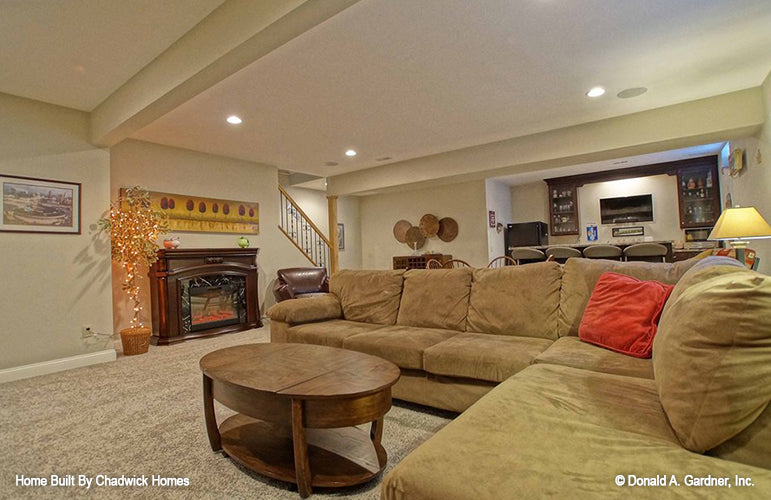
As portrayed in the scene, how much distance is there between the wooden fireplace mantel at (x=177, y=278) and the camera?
4.56m

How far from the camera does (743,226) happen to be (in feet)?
9.07

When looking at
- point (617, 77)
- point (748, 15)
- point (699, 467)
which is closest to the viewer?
point (699, 467)

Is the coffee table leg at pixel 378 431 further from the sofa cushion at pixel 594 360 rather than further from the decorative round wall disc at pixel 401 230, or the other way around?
the decorative round wall disc at pixel 401 230

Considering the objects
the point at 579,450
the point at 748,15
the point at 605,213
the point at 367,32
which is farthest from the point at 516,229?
the point at 579,450

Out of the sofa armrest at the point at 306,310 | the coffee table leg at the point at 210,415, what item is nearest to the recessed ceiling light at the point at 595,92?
the sofa armrest at the point at 306,310

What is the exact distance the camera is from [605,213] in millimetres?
7562

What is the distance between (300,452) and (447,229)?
649 centimetres

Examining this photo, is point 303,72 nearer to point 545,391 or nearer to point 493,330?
point 493,330

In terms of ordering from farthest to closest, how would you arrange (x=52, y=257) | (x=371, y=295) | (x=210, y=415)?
1. (x=52, y=257)
2. (x=371, y=295)
3. (x=210, y=415)

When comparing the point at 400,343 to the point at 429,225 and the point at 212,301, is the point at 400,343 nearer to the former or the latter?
the point at 212,301

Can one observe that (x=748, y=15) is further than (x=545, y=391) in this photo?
Yes

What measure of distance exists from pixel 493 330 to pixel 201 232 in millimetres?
4443

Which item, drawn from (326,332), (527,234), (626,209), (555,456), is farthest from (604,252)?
(555,456)

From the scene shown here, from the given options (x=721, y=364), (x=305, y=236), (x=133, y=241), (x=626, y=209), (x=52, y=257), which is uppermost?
(x=626, y=209)
